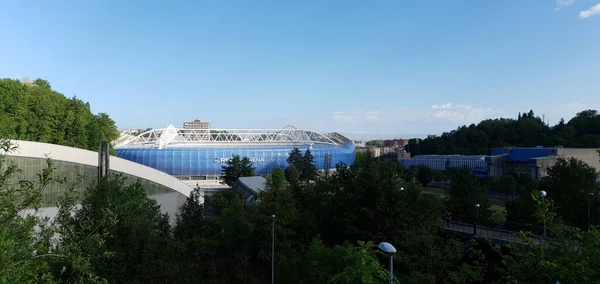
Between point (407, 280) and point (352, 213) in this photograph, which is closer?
point (407, 280)

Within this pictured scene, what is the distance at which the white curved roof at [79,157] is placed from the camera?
65.1 ft

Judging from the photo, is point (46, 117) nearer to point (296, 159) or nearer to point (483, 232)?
point (483, 232)

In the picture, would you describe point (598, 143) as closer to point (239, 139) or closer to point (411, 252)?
point (239, 139)

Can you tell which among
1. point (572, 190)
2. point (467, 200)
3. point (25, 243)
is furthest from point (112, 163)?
point (572, 190)

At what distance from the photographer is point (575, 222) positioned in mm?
21562

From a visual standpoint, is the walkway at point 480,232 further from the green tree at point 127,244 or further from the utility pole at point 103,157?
the utility pole at point 103,157

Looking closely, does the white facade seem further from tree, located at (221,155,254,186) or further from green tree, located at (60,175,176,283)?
tree, located at (221,155,254,186)

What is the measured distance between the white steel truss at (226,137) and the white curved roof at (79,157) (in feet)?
173

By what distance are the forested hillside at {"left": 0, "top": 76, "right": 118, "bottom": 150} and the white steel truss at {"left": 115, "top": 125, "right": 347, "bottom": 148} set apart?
131 feet

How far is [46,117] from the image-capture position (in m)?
33.3

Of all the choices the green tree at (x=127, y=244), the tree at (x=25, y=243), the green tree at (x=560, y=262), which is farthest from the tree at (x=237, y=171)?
the tree at (x=25, y=243)

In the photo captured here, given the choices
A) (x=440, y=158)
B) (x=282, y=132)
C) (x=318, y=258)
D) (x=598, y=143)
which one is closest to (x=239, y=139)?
(x=282, y=132)

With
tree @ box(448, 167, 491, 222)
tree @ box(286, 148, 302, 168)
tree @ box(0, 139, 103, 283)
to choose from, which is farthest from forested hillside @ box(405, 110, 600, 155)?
A: tree @ box(0, 139, 103, 283)

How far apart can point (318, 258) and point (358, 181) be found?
16.5ft
